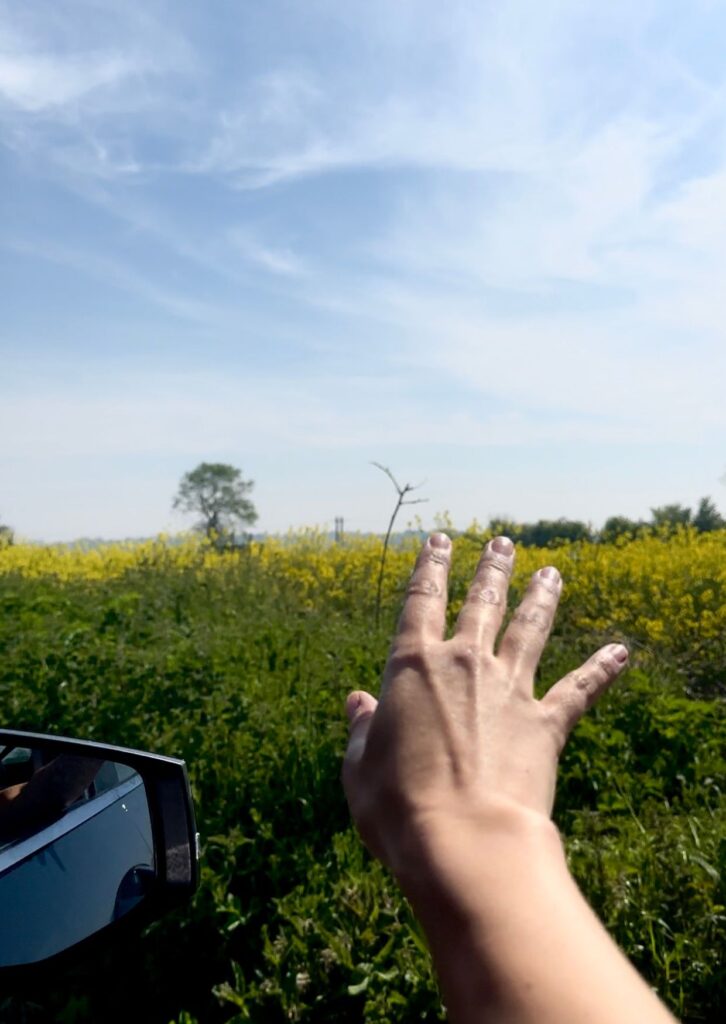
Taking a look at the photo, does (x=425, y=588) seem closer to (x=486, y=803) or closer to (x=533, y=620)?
(x=533, y=620)

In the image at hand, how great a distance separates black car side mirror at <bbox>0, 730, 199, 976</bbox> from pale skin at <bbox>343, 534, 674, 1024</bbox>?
2.09 feet

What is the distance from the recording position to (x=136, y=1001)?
3717mm

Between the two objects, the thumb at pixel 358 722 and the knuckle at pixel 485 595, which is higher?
the knuckle at pixel 485 595

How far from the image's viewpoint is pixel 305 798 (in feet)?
13.7

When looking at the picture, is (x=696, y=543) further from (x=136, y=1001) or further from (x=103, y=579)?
(x=136, y=1001)

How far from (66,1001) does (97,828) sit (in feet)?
8.38

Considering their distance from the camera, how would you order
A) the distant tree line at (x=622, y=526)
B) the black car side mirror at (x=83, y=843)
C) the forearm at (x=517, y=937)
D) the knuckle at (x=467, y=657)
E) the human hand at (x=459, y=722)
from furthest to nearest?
the distant tree line at (x=622, y=526) < the black car side mirror at (x=83, y=843) < the knuckle at (x=467, y=657) < the human hand at (x=459, y=722) < the forearm at (x=517, y=937)

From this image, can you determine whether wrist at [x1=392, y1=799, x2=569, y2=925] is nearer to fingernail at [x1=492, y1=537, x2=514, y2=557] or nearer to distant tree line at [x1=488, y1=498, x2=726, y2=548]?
fingernail at [x1=492, y1=537, x2=514, y2=557]

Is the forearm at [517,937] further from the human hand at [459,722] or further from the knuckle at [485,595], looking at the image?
the knuckle at [485,595]

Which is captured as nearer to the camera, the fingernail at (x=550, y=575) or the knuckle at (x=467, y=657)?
the knuckle at (x=467, y=657)

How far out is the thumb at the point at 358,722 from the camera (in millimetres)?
1131

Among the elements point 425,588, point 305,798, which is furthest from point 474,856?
point 305,798

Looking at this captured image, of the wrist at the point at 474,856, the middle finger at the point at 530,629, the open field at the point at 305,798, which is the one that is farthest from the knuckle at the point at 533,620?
the open field at the point at 305,798

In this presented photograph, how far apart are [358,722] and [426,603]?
20cm
